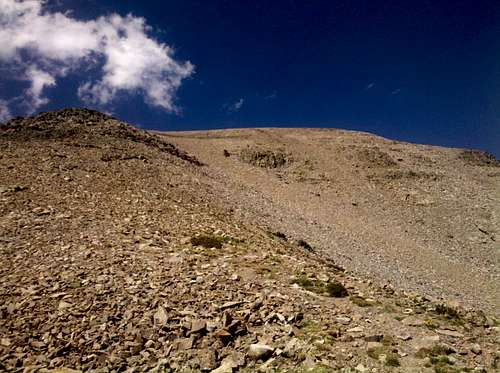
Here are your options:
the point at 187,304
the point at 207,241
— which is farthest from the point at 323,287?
the point at 207,241

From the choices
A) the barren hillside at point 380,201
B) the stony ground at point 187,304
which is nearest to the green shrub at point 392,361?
the stony ground at point 187,304

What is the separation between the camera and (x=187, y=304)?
11492mm

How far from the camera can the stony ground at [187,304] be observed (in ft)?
30.2

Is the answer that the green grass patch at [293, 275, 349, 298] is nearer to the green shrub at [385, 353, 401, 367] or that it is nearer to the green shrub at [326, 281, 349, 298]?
the green shrub at [326, 281, 349, 298]

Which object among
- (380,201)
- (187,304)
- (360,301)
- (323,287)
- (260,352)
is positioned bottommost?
(260,352)

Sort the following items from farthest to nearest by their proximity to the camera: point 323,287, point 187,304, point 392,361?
point 323,287 < point 187,304 < point 392,361

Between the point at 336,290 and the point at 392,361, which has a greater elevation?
the point at 336,290

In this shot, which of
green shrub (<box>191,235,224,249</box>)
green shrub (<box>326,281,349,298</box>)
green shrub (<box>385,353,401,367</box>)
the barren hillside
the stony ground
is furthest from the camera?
the barren hillside

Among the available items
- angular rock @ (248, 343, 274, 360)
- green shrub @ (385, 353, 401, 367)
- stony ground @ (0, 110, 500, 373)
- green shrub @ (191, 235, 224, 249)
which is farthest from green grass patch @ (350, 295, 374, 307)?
green shrub @ (191, 235, 224, 249)

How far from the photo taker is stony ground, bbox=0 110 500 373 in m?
9.20

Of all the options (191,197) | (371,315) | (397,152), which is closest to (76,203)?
(191,197)

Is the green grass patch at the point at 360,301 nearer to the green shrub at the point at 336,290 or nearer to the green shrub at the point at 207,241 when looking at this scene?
the green shrub at the point at 336,290

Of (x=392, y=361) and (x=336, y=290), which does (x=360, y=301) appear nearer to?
(x=336, y=290)

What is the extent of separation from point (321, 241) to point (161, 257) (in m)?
15.2
